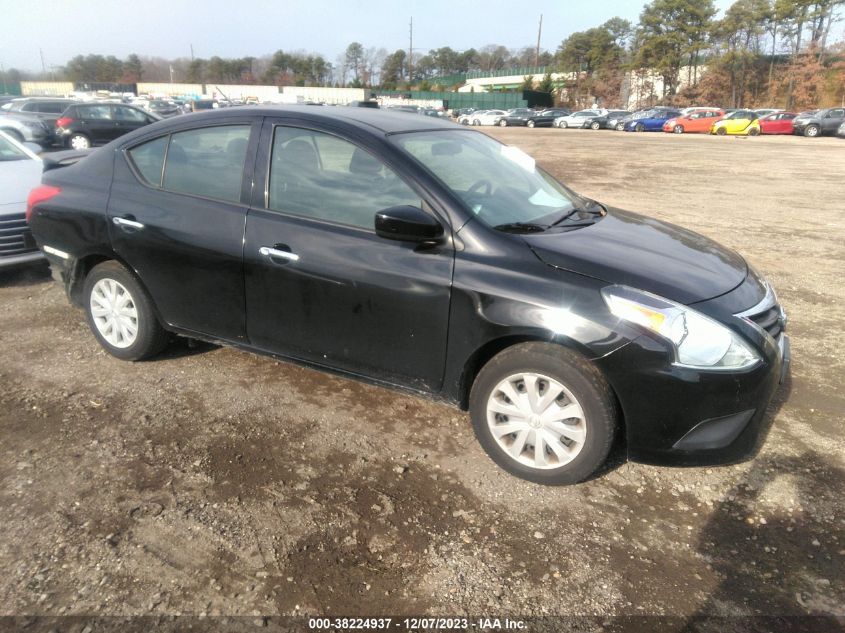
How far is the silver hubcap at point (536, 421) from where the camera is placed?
9.36 feet

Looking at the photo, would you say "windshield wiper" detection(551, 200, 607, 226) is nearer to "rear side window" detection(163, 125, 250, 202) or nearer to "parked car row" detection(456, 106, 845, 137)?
"rear side window" detection(163, 125, 250, 202)

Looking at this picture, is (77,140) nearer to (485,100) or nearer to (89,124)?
(89,124)

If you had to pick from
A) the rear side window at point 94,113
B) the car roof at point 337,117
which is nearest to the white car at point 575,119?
the rear side window at point 94,113

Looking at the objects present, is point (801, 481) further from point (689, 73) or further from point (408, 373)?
point (689, 73)

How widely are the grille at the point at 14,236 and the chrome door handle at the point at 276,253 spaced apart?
12.2 ft

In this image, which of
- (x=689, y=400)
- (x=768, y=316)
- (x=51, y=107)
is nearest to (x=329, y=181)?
(x=689, y=400)

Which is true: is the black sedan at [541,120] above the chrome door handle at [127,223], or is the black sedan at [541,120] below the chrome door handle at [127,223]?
above

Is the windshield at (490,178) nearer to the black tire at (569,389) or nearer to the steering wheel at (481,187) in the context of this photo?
the steering wheel at (481,187)

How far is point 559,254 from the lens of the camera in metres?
2.96

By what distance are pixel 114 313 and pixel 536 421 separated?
9.59ft

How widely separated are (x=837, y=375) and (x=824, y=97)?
62547mm

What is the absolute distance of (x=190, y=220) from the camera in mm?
3645

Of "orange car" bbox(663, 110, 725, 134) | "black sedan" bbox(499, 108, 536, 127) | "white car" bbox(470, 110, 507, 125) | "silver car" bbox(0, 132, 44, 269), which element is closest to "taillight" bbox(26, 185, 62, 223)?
"silver car" bbox(0, 132, 44, 269)

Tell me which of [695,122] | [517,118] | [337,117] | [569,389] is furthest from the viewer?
[517,118]
